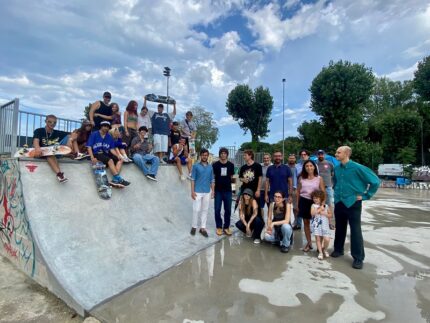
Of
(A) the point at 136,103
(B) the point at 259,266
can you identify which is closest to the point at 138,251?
(B) the point at 259,266

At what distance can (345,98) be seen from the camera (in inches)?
966

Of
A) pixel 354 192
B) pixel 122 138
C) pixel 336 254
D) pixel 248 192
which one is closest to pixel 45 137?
pixel 122 138

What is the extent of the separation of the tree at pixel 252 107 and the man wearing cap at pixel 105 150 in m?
30.0

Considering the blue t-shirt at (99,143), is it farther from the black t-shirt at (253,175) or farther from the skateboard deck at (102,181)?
the black t-shirt at (253,175)

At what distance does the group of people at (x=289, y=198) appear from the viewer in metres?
4.22

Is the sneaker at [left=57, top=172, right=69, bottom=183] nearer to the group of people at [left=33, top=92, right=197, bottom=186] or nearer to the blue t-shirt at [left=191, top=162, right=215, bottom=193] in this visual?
the group of people at [left=33, top=92, right=197, bottom=186]

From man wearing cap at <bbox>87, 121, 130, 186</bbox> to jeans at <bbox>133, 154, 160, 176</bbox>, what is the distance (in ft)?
2.31

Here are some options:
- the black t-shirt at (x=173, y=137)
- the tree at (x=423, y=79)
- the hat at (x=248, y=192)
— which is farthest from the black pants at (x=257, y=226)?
the tree at (x=423, y=79)

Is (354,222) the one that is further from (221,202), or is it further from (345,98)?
(345,98)

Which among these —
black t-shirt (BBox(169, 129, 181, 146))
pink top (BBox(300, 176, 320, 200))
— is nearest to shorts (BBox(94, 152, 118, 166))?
black t-shirt (BBox(169, 129, 181, 146))

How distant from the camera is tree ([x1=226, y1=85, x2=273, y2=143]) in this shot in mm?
33719

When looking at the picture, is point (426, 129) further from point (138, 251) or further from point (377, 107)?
point (138, 251)

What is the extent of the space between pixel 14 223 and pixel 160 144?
403cm

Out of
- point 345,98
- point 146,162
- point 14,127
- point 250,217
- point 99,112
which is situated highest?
point 345,98
